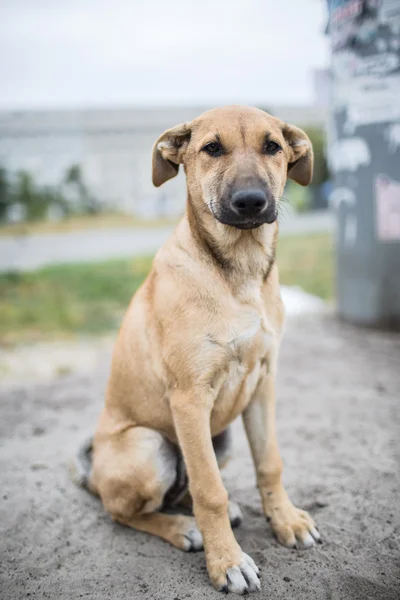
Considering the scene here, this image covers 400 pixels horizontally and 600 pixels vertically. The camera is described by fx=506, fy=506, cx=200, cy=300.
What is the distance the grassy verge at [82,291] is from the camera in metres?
7.07

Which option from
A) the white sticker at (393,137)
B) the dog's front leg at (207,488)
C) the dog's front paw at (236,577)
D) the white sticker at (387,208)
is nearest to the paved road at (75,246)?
the white sticker at (387,208)

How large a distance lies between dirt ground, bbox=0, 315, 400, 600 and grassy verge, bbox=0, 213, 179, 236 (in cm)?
592

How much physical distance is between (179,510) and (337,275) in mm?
4252

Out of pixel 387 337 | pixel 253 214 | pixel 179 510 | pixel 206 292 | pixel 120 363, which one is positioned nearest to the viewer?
pixel 253 214

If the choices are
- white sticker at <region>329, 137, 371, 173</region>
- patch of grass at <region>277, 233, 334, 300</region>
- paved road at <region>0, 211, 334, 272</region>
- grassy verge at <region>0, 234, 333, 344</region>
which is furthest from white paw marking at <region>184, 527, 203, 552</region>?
paved road at <region>0, 211, 334, 272</region>

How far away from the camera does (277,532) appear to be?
2660 mm

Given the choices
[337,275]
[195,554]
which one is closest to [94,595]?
[195,554]

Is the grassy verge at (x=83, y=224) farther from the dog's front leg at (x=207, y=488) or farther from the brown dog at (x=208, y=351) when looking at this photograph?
the dog's front leg at (x=207, y=488)

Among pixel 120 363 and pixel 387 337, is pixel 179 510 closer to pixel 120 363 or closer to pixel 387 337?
pixel 120 363

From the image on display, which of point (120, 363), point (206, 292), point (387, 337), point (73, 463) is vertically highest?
point (206, 292)

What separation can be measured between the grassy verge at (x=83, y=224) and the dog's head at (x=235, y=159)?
8.25 m

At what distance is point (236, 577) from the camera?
7.59 ft

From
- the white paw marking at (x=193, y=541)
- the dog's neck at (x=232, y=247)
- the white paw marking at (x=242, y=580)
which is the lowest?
the white paw marking at (x=193, y=541)

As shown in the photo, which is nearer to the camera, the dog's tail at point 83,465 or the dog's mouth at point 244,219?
the dog's mouth at point 244,219
